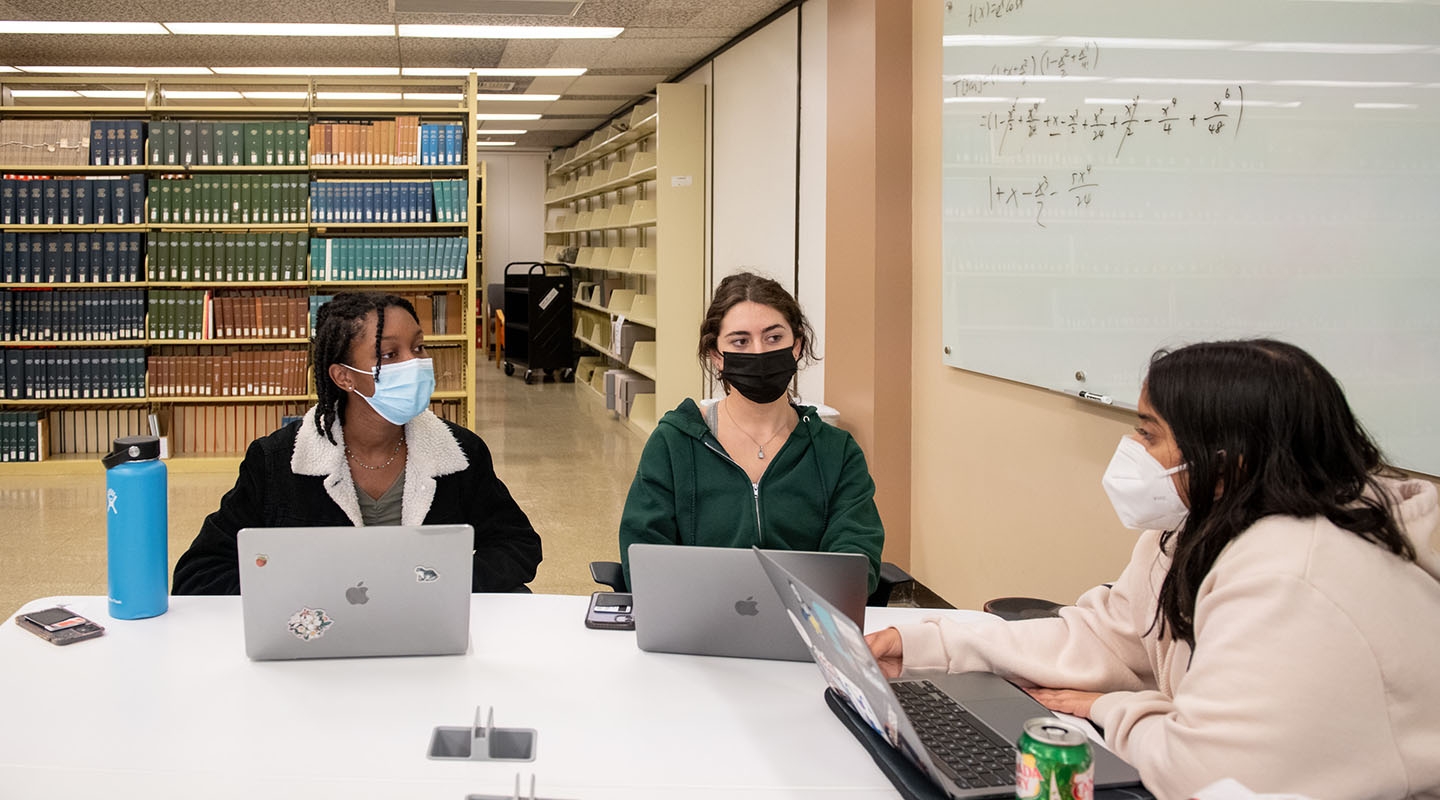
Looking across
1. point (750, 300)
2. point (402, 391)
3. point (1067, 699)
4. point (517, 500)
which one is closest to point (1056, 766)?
point (1067, 699)

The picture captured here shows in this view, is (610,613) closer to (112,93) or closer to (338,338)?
(338,338)

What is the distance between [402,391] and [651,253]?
602 centimetres

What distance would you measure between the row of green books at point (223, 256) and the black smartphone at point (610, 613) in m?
5.01

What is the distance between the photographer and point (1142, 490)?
1535mm

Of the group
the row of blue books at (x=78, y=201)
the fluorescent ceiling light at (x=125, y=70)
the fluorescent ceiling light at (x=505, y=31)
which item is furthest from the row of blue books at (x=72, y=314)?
the fluorescent ceiling light at (x=125, y=70)

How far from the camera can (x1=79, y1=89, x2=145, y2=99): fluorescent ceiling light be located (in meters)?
9.01

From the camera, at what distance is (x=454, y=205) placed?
6.48 metres

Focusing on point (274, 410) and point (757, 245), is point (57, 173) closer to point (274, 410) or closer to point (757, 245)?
point (274, 410)

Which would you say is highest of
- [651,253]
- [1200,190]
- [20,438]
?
[651,253]

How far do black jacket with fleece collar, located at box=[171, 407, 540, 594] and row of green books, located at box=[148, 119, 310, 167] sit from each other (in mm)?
4509

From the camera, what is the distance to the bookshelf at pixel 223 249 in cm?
643

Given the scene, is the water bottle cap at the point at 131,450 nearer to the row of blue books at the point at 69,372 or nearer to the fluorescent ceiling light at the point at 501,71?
the row of blue books at the point at 69,372

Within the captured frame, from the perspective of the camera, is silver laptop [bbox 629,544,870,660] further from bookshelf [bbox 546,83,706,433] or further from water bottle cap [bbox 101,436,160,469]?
bookshelf [bbox 546,83,706,433]

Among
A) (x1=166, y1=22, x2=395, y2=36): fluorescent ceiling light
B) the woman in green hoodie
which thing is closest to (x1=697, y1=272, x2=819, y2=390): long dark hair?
the woman in green hoodie
